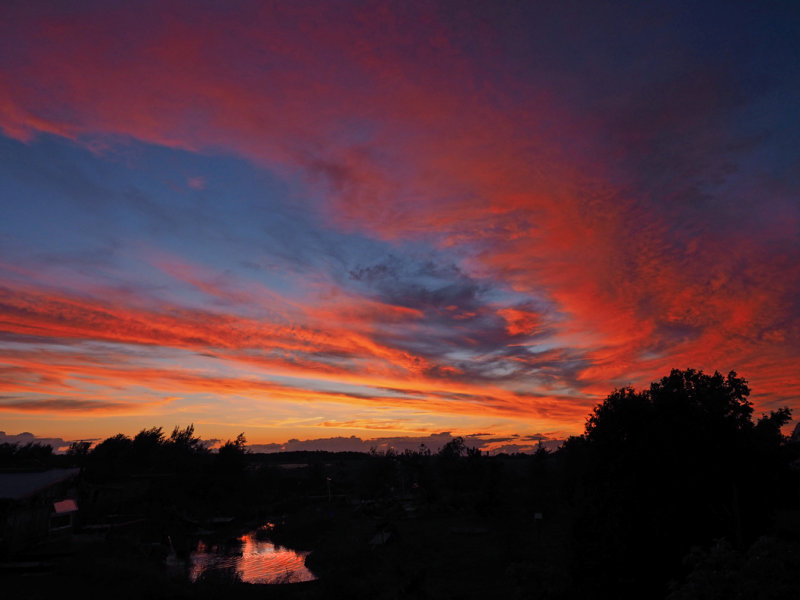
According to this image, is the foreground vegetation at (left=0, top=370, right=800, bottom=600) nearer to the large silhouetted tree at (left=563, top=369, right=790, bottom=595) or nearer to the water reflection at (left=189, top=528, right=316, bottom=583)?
the large silhouetted tree at (left=563, top=369, right=790, bottom=595)

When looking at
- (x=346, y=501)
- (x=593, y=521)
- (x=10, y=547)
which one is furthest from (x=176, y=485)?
(x=593, y=521)

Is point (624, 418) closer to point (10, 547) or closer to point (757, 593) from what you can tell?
point (757, 593)

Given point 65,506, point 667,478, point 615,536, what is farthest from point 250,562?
point 667,478

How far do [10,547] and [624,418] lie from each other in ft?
143

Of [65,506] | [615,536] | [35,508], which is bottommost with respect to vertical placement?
[65,506]

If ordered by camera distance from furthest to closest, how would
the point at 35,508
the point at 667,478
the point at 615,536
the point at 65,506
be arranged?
the point at 65,506, the point at 35,508, the point at 667,478, the point at 615,536

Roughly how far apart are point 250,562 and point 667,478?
43.2 meters

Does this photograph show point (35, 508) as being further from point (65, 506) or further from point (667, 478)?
point (667, 478)

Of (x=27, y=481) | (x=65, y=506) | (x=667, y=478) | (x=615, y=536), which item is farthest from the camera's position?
(x=65, y=506)

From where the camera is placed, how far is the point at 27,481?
4088 cm

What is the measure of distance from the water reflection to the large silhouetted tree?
27.5 meters

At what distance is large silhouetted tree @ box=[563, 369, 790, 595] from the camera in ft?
75.0

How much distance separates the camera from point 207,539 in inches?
2530

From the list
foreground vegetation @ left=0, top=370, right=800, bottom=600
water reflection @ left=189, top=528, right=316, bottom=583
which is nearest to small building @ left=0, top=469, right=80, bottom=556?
foreground vegetation @ left=0, top=370, right=800, bottom=600
